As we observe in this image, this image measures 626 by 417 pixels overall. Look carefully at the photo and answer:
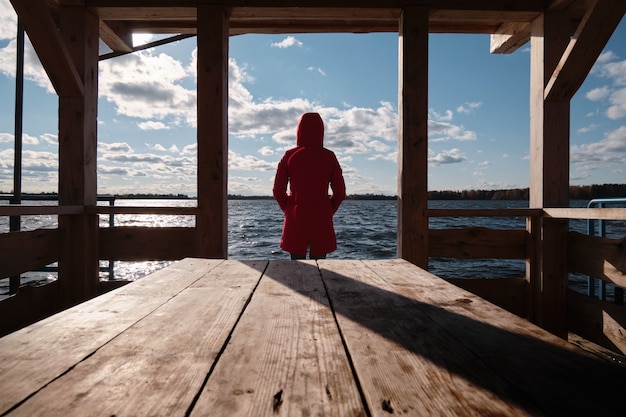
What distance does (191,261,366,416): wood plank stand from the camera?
2.09 feet

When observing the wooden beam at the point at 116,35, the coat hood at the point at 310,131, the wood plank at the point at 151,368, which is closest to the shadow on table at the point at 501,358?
the wood plank at the point at 151,368

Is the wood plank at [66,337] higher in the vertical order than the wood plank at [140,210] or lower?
lower

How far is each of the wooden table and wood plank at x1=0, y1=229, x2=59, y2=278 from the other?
195cm

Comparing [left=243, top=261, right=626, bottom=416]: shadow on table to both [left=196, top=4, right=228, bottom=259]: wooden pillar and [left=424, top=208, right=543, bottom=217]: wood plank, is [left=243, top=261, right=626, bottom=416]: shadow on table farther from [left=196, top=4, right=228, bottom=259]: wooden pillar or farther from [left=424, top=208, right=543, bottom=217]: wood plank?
[left=196, top=4, right=228, bottom=259]: wooden pillar

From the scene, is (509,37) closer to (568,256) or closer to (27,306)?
(568,256)

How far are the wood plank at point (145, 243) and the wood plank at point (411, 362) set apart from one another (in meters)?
2.40

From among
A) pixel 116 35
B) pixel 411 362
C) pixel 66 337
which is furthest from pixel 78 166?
pixel 411 362

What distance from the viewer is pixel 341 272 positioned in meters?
1.80

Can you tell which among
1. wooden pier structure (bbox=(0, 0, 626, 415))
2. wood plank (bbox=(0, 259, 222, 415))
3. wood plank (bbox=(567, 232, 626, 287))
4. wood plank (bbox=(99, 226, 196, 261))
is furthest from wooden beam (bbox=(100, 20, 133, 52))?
wood plank (bbox=(567, 232, 626, 287))

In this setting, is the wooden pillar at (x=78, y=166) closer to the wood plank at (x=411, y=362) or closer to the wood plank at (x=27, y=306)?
the wood plank at (x=27, y=306)

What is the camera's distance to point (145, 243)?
11.5 ft

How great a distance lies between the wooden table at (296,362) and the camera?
2.12 ft

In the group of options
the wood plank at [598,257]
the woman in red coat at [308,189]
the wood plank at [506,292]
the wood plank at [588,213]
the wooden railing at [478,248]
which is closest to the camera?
the wood plank at [588,213]

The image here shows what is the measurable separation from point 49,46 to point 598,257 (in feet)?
14.2
